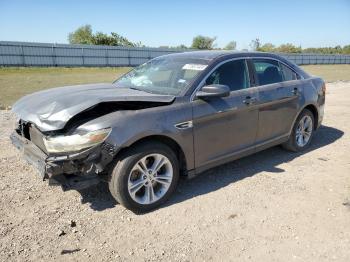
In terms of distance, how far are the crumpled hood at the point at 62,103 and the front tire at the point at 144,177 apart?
57 centimetres

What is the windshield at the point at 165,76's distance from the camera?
15.0 ft

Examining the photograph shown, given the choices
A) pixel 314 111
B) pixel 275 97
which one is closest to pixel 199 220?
pixel 275 97

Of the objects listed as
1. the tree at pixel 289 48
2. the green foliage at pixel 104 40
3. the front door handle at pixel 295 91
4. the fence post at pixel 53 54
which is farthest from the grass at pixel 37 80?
the tree at pixel 289 48

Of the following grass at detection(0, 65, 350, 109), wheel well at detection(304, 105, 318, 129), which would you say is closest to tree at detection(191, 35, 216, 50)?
grass at detection(0, 65, 350, 109)

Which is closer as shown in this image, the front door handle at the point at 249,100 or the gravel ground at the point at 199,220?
the gravel ground at the point at 199,220

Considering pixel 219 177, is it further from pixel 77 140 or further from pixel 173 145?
pixel 77 140

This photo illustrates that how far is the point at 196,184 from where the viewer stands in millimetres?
4812

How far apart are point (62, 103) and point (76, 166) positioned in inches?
29.8

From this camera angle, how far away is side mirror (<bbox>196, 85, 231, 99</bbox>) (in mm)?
4293

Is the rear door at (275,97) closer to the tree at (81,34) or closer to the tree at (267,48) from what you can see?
the tree at (81,34)

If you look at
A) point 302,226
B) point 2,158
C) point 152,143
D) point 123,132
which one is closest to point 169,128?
point 152,143

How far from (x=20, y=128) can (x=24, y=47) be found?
3192 centimetres

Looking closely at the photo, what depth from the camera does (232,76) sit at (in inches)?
195

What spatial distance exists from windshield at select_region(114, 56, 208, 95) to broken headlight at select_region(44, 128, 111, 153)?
1.16 m
